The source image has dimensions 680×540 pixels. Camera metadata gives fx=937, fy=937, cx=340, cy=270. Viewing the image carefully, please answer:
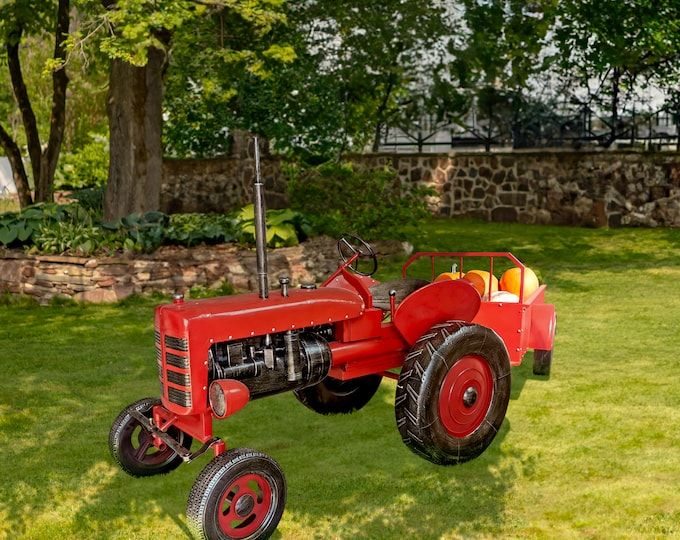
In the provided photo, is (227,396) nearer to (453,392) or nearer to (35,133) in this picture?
(453,392)

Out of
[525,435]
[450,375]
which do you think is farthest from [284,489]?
[525,435]

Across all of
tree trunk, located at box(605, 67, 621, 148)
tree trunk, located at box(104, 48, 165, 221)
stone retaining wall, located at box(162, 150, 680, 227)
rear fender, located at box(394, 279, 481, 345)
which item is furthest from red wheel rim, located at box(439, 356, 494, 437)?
tree trunk, located at box(605, 67, 621, 148)

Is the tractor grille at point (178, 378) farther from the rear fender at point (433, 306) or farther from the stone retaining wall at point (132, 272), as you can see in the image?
the stone retaining wall at point (132, 272)

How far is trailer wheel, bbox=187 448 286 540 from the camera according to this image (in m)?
4.31

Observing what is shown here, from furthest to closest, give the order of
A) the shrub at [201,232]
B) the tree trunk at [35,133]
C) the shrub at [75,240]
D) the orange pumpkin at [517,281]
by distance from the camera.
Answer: the tree trunk at [35,133]
the shrub at [201,232]
the shrub at [75,240]
the orange pumpkin at [517,281]

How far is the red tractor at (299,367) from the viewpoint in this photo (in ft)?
14.9

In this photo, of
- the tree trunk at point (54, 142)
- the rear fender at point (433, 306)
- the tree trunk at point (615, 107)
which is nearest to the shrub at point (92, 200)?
the tree trunk at point (54, 142)

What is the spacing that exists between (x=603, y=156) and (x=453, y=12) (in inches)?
165

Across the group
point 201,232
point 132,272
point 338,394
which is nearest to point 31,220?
point 132,272

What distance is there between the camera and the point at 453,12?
18.7 metres

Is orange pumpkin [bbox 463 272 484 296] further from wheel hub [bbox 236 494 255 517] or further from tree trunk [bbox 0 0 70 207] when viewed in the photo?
tree trunk [bbox 0 0 70 207]

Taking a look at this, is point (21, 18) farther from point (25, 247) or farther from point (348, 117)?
point (348, 117)

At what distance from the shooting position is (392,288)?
5.91 meters

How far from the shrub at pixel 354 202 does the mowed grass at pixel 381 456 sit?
4761mm
